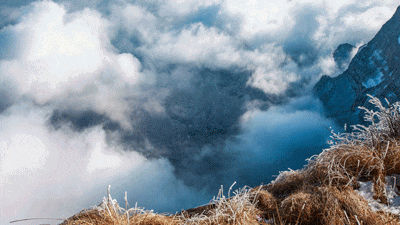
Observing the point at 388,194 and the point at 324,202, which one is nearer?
the point at 324,202

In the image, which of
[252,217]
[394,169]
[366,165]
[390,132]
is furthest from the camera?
[390,132]

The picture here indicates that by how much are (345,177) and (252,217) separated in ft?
6.75

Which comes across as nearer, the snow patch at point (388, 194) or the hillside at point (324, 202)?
the hillside at point (324, 202)

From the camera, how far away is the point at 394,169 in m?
4.29

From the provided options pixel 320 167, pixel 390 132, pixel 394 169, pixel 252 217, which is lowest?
pixel 252 217

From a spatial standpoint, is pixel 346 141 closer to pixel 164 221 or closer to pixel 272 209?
pixel 272 209

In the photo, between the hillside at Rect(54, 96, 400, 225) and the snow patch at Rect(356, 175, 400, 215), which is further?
the snow patch at Rect(356, 175, 400, 215)

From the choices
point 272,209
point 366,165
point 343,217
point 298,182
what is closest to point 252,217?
point 272,209

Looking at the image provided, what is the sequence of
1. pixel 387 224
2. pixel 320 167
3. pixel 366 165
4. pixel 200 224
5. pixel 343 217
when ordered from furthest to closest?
pixel 320 167
pixel 366 165
pixel 200 224
pixel 343 217
pixel 387 224

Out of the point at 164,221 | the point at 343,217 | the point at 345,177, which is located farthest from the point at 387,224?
the point at 164,221

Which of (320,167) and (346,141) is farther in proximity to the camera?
(346,141)

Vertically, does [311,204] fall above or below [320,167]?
below

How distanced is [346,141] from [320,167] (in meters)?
1.40

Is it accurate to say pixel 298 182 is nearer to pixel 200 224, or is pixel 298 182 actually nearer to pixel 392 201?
Answer: pixel 392 201
